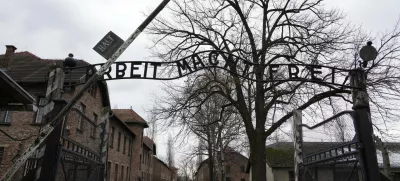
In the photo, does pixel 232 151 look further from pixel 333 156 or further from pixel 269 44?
pixel 333 156

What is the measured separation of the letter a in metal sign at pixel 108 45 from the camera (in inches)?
215

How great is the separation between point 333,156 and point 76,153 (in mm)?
4503

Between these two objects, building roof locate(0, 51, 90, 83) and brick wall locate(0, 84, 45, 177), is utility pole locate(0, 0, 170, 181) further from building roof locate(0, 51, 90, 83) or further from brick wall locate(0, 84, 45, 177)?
brick wall locate(0, 84, 45, 177)

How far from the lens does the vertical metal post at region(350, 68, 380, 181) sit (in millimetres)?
5258

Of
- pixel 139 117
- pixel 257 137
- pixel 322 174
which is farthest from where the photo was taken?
pixel 139 117

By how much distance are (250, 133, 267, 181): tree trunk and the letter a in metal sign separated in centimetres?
1090

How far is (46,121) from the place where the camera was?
534 centimetres

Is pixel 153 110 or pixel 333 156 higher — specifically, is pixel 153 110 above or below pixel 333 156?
above

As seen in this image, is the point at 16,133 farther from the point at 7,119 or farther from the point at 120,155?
the point at 120,155

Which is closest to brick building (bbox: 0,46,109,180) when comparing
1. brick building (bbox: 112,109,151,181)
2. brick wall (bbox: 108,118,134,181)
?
brick wall (bbox: 108,118,134,181)

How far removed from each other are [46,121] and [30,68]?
17.3m

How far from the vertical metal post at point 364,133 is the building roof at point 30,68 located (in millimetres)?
14774

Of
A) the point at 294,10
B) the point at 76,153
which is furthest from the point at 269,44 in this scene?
the point at 76,153

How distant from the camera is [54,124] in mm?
4828
